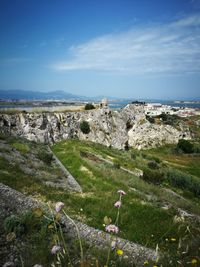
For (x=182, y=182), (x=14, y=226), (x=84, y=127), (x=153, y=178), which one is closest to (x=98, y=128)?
(x=84, y=127)

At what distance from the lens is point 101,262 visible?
7.81 metres

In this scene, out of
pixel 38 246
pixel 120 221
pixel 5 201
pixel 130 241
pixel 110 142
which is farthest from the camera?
pixel 110 142

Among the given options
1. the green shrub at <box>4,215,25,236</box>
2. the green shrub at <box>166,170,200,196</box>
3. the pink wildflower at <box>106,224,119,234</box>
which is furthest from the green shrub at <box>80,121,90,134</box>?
the pink wildflower at <box>106,224,119,234</box>

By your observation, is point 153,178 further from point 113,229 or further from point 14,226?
point 113,229

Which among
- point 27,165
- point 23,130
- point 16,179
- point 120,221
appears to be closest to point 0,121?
point 23,130

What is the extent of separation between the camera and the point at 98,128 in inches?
2623

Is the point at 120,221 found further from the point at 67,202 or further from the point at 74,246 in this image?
the point at 74,246

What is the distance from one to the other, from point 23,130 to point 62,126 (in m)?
11.2

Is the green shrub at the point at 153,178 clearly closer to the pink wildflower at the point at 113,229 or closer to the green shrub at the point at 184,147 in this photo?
the pink wildflower at the point at 113,229

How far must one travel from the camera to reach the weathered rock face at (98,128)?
2147 inches

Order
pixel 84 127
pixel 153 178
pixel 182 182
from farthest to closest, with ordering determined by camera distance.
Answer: pixel 84 127
pixel 182 182
pixel 153 178

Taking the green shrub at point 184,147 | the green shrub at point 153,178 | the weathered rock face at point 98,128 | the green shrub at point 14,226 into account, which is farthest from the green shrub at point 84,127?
the green shrub at point 14,226

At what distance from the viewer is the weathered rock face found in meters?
54.5

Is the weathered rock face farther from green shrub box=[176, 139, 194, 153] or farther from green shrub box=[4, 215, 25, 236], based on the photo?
green shrub box=[4, 215, 25, 236]
